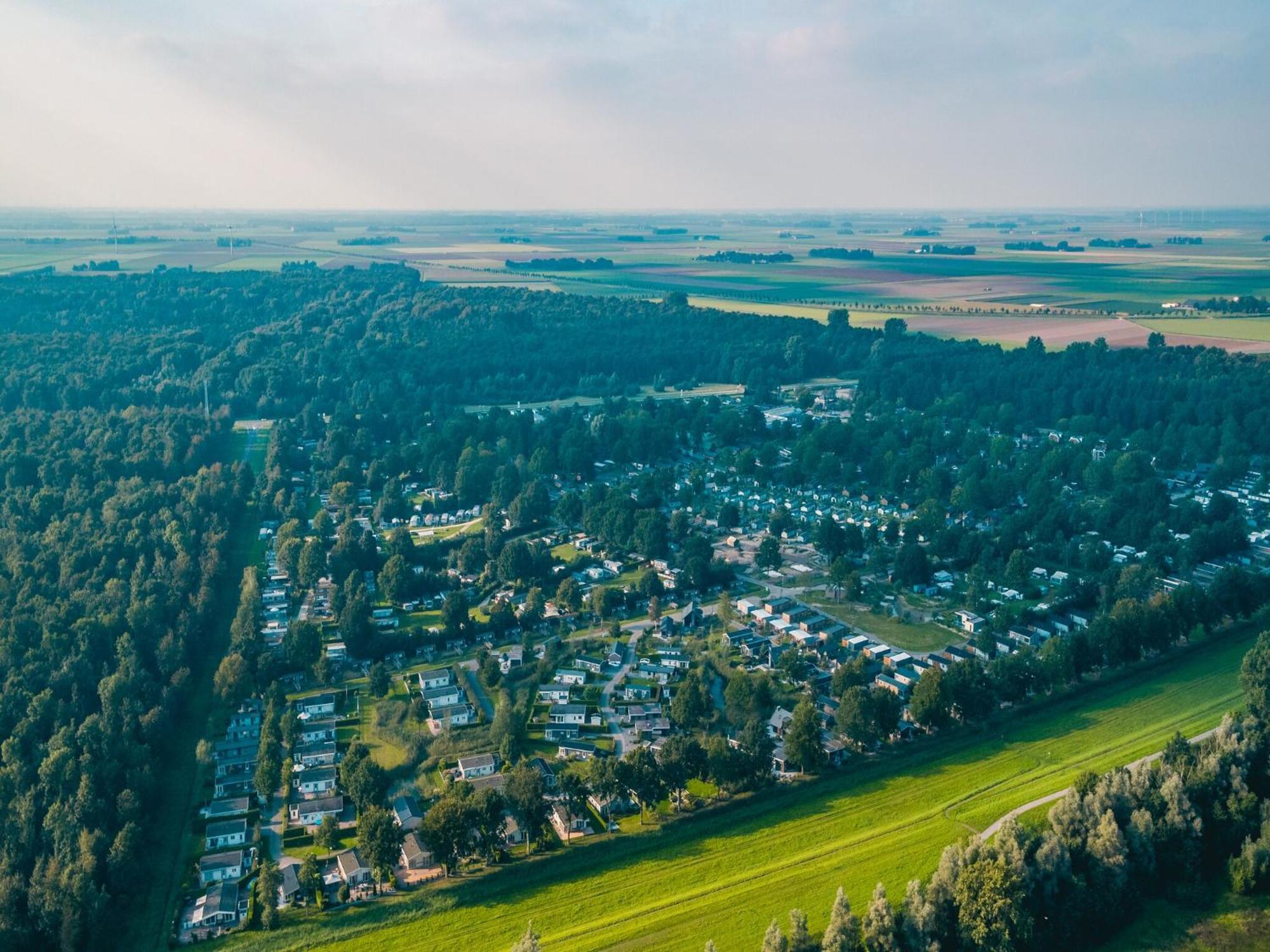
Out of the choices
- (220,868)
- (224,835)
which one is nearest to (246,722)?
(224,835)

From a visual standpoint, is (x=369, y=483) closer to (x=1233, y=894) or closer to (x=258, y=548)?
(x=258, y=548)

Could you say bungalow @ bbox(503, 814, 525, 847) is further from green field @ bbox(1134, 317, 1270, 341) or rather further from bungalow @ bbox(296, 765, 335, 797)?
green field @ bbox(1134, 317, 1270, 341)

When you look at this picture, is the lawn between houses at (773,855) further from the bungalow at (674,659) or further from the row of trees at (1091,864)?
the bungalow at (674,659)

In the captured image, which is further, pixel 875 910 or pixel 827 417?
pixel 827 417

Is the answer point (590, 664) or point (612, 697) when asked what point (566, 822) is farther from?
point (590, 664)

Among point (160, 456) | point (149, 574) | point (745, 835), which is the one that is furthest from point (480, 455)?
point (745, 835)

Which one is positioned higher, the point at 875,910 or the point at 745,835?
the point at 875,910

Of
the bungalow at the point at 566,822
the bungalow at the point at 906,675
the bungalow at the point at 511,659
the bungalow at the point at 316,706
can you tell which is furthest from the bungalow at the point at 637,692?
the bungalow at the point at 316,706

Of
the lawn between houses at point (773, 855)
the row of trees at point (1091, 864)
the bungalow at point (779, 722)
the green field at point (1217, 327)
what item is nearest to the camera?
the row of trees at point (1091, 864)
